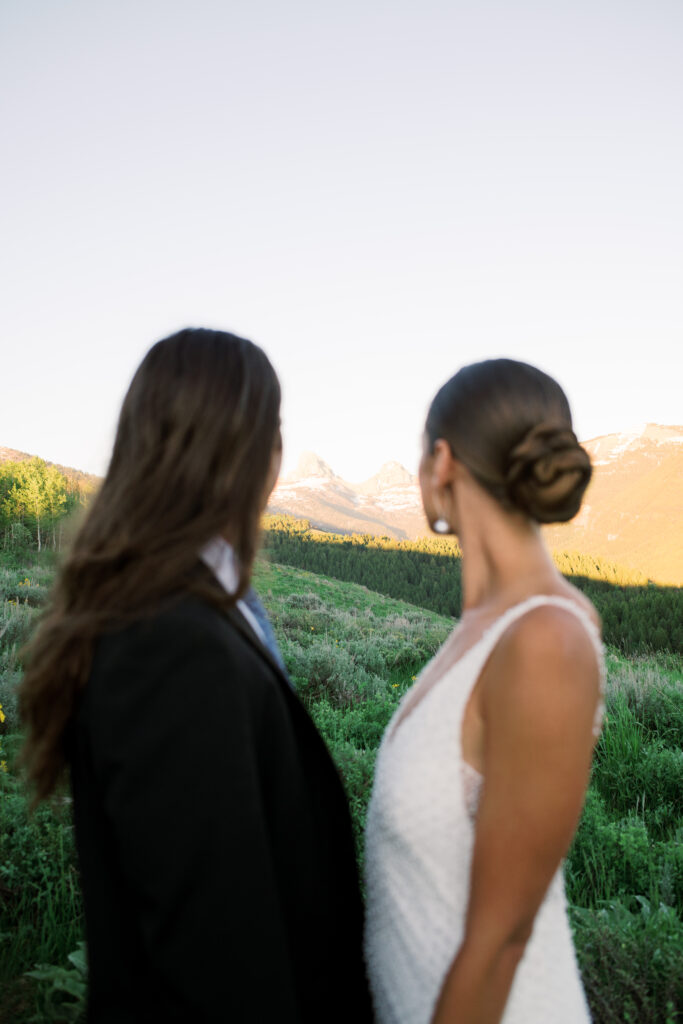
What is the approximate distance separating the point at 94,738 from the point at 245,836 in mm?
274

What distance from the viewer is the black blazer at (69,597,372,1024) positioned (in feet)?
3.07

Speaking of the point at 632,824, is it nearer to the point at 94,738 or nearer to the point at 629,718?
the point at 629,718

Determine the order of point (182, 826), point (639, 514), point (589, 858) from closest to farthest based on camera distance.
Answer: point (182, 826) → point (589, 858) → point (639, 514)

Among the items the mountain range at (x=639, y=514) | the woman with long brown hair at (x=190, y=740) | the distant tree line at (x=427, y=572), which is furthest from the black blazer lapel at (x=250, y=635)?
the mountain range at (x=639, y=514)

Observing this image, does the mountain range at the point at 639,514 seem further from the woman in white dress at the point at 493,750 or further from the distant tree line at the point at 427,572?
the woman in white dress at the point at 493,750

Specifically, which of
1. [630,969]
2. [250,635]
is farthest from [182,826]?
[630,969]

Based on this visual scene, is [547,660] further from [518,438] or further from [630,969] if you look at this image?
[630,969]

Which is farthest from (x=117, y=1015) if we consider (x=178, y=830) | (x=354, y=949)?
(x=354, y=949)

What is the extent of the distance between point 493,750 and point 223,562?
579 mm

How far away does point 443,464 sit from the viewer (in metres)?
1.41

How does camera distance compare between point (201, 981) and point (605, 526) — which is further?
point (605, 526)

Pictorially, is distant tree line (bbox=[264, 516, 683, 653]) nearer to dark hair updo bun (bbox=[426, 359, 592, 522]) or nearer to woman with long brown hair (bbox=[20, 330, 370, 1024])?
dark hair updo bun (bbox=[426, 359, 592, 522])

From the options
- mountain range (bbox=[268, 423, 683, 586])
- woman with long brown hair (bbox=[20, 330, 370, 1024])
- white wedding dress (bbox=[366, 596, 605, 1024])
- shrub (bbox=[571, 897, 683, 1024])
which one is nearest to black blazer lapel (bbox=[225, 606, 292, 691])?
woman with long brown hair (bbox=[20, 330, 370, 1024])

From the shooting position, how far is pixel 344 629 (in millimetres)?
12609
